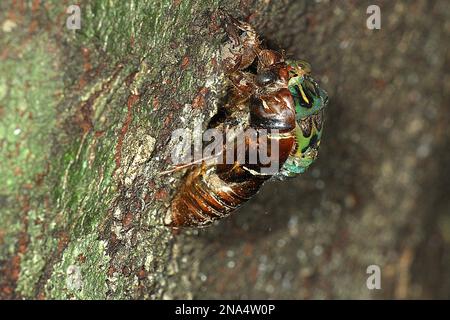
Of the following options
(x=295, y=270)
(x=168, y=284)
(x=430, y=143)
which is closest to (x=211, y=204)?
(x=168, y=284)

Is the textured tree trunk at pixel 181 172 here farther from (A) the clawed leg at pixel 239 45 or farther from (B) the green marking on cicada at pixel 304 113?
(B) the green marking on cicada at pixel 304 113

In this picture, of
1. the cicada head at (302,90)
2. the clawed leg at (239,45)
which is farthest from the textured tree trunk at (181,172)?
the cicada head at (302,90)

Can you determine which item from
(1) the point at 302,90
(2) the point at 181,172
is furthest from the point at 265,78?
(2) the point at 181,172

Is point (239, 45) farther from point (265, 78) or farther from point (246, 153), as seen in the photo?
point (246, 153)

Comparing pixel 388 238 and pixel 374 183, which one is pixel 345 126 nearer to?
pixel 374 183

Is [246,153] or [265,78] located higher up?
[265,78]

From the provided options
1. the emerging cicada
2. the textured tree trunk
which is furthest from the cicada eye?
the textured tree trunk

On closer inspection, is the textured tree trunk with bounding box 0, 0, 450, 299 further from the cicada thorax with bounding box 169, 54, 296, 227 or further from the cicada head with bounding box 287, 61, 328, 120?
the cicada head with bounding box 287, 61, 328, 120
